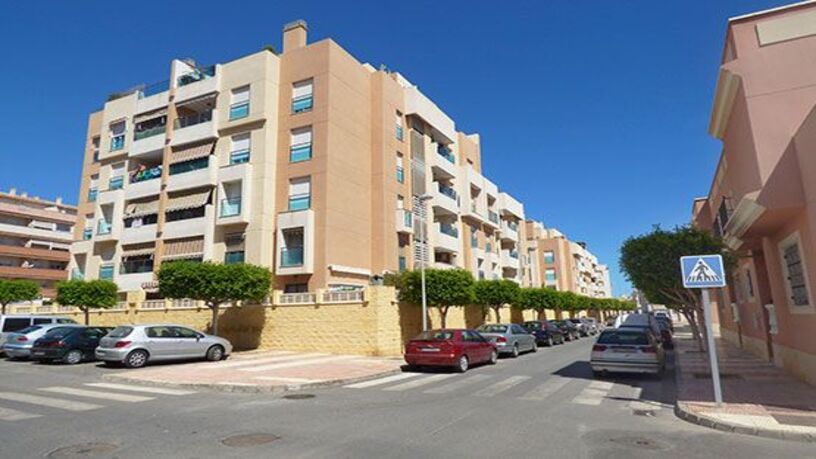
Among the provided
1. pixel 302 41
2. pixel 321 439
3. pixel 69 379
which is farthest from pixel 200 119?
pixel 321 439

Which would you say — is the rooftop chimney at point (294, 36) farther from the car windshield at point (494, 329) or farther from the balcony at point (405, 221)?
the car windshield at point (494, 329)

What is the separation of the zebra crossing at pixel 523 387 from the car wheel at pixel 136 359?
8.38 m

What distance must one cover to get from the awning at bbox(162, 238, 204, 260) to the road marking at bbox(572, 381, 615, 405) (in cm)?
2388

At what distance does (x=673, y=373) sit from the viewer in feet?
52.1

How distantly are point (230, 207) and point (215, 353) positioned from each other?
1221cm

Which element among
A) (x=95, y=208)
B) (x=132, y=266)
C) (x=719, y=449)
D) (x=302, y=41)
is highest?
(x=302, y=41)

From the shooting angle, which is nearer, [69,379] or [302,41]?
[69,379]

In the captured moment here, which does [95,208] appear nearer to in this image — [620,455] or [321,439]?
[321,439]

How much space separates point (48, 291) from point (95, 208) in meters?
A: 34.6

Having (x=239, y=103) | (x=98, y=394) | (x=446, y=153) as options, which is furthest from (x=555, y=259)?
(x=98, y=394)

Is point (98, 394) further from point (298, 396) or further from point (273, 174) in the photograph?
point (273, 174)

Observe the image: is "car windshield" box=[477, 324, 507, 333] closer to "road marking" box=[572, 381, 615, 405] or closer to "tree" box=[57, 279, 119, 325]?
"road marking" box=[572, 381, 615, 405]

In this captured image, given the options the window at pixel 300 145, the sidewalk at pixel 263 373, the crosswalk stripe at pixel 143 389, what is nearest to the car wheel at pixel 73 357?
the sidewalk at pixel 263 373

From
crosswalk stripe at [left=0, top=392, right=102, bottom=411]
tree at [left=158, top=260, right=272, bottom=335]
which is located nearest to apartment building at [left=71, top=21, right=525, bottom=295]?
tree at [left=158, top=260, right=272, bottom=335]
